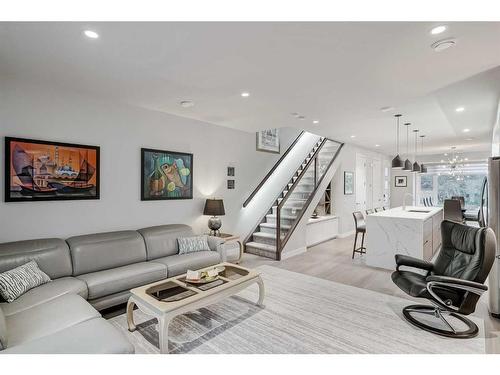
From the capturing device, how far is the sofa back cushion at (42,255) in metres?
2.55

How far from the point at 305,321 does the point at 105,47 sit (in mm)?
3189

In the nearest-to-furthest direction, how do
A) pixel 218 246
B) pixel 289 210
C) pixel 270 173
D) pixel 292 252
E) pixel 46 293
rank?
pixel 46 293 → pixel 218 246 → pixel 292 252 → pixel 289 210 → pixel 270 173

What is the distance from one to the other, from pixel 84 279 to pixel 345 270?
150 inches

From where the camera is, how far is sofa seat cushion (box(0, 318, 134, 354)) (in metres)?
1.56

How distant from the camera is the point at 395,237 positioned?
4398 mm

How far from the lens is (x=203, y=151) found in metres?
4.70

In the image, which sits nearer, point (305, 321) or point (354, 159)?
point (305, 321)

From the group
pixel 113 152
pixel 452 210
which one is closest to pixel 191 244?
pixel 113 152

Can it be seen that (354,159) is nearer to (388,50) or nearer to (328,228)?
(328,228)

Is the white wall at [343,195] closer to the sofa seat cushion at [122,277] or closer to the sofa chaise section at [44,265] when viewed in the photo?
the sofa seat cushion at [122,277]

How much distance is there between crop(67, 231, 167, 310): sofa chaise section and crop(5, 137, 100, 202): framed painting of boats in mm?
604

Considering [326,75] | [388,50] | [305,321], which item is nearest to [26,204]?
[305,321]

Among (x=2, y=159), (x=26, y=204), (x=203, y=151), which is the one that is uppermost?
(x=203, y=151)

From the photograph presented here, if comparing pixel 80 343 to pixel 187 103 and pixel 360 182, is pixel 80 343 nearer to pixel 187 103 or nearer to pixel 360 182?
pixel 187 103
